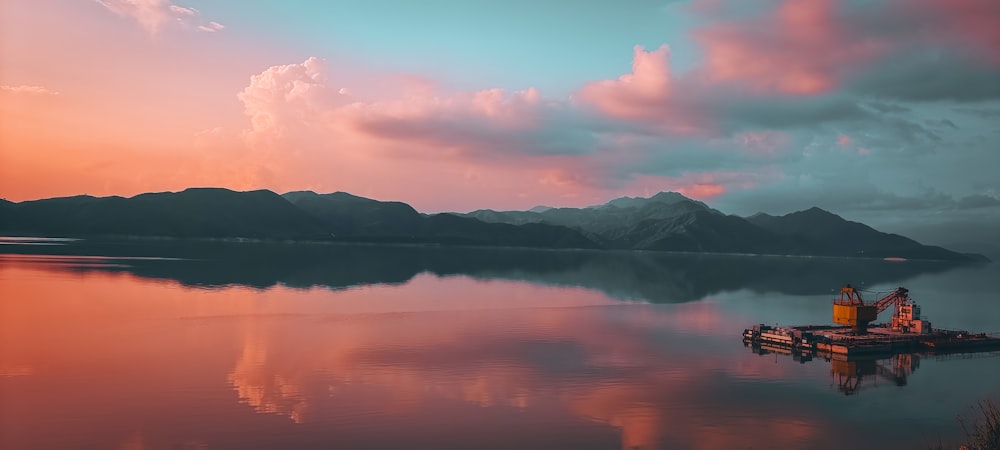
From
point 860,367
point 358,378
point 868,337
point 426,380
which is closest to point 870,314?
point 868,337

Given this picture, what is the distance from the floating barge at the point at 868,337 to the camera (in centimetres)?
7838

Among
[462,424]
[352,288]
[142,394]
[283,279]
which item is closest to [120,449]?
[142,394]

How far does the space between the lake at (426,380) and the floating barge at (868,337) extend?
3097 mm

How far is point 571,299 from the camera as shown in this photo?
5285 inches

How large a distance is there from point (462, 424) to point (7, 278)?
131649mm

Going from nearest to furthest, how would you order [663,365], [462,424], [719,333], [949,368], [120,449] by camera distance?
1. [120,449]
2. [462,424]
3. [663,365]
4. [949,368]
5. [719,333]

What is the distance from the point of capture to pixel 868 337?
269ft

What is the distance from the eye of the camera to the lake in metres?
40.1

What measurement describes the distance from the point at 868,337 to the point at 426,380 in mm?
61956

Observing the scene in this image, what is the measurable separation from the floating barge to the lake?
10.2 ft

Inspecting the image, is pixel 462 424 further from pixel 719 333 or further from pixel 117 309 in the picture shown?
pixel 117 309

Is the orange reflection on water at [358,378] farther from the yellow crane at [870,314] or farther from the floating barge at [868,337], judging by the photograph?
the yellow crane at [870,314]

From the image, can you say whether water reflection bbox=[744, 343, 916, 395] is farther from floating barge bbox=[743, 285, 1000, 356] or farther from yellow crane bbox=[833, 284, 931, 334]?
yellow crane bbox=[833, 284, 931, 334]

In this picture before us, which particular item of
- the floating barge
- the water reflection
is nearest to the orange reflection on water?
the water reflection
